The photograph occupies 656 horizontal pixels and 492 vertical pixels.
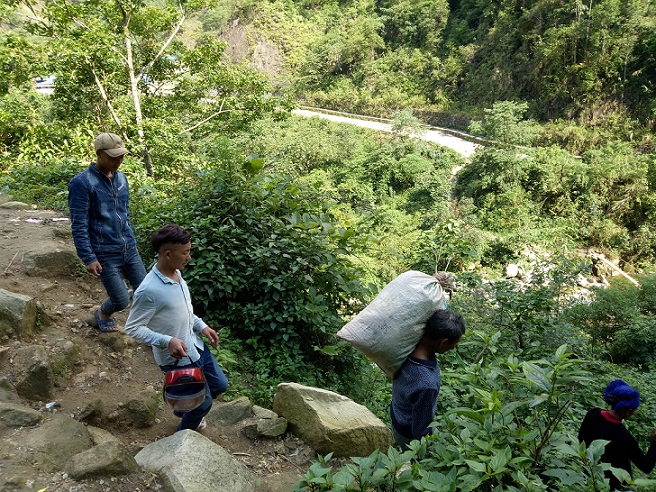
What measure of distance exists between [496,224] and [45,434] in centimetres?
1628

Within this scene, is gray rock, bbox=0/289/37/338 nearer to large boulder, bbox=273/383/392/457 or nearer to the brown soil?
the brown soil

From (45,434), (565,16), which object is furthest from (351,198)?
(45,434)

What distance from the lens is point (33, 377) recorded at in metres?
2.71

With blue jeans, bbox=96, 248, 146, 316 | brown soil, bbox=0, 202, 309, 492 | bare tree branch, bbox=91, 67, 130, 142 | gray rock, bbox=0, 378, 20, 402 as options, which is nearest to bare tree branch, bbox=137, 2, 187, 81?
bare tree branch, bbox=91, 67, 130, 142

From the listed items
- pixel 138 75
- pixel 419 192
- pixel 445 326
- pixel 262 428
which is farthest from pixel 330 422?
pixel 419 192

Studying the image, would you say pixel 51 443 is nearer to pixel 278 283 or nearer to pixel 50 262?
pixel 278 283

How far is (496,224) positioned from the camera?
54.6 ft

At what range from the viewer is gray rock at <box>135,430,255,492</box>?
2125mm

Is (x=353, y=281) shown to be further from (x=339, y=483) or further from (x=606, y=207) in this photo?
(x=606, y=207)

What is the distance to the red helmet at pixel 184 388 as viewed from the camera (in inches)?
92.5

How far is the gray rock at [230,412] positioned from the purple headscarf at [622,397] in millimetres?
2187

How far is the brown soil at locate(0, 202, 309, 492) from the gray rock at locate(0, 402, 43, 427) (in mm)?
279

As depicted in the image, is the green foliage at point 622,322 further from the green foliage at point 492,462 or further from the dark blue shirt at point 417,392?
the green foliage at point 492,462

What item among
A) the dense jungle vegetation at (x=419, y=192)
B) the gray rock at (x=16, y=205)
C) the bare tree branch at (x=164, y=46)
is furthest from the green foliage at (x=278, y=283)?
the bare tree branch at (x=164, y=46)
